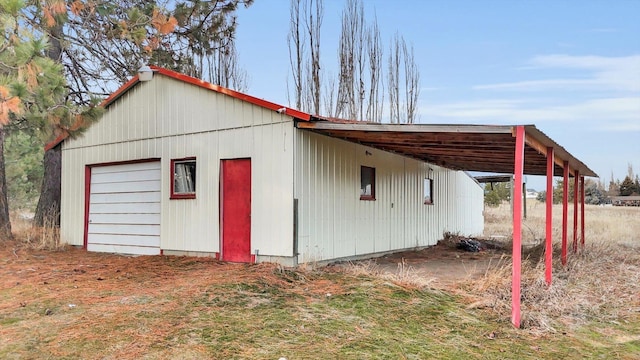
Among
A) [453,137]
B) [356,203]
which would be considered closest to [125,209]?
[356,203]

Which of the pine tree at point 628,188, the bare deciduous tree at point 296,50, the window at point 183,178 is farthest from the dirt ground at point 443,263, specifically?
the pine tree at point 628,188

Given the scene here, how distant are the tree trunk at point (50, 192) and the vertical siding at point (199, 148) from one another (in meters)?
1.79

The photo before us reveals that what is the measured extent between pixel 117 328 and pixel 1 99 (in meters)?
4.09

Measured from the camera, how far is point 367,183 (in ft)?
33.3

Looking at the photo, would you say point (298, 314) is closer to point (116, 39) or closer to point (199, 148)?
point (199, 148)

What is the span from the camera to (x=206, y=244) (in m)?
8.94

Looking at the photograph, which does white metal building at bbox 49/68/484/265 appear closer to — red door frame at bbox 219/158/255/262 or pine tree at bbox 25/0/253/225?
red door frame at bbox 219/158/255/262

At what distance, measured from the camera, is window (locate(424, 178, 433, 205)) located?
43.0 ft

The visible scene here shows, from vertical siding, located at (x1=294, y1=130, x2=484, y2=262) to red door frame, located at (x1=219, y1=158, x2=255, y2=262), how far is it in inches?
42.7

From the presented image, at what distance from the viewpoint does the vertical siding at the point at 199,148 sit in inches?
319

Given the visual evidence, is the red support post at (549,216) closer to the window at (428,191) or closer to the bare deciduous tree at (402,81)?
the window at (428,191)

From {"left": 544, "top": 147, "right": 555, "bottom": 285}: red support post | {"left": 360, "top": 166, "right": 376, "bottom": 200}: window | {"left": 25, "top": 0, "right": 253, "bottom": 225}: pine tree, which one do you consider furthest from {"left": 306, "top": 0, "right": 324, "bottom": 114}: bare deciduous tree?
{"left": 544, "top": 147, "right": 555, "bottom": 285}: red support post

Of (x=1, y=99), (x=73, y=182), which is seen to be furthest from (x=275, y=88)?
(x=1, y=99)

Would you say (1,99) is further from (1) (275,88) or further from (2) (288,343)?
(1) (275,88)
